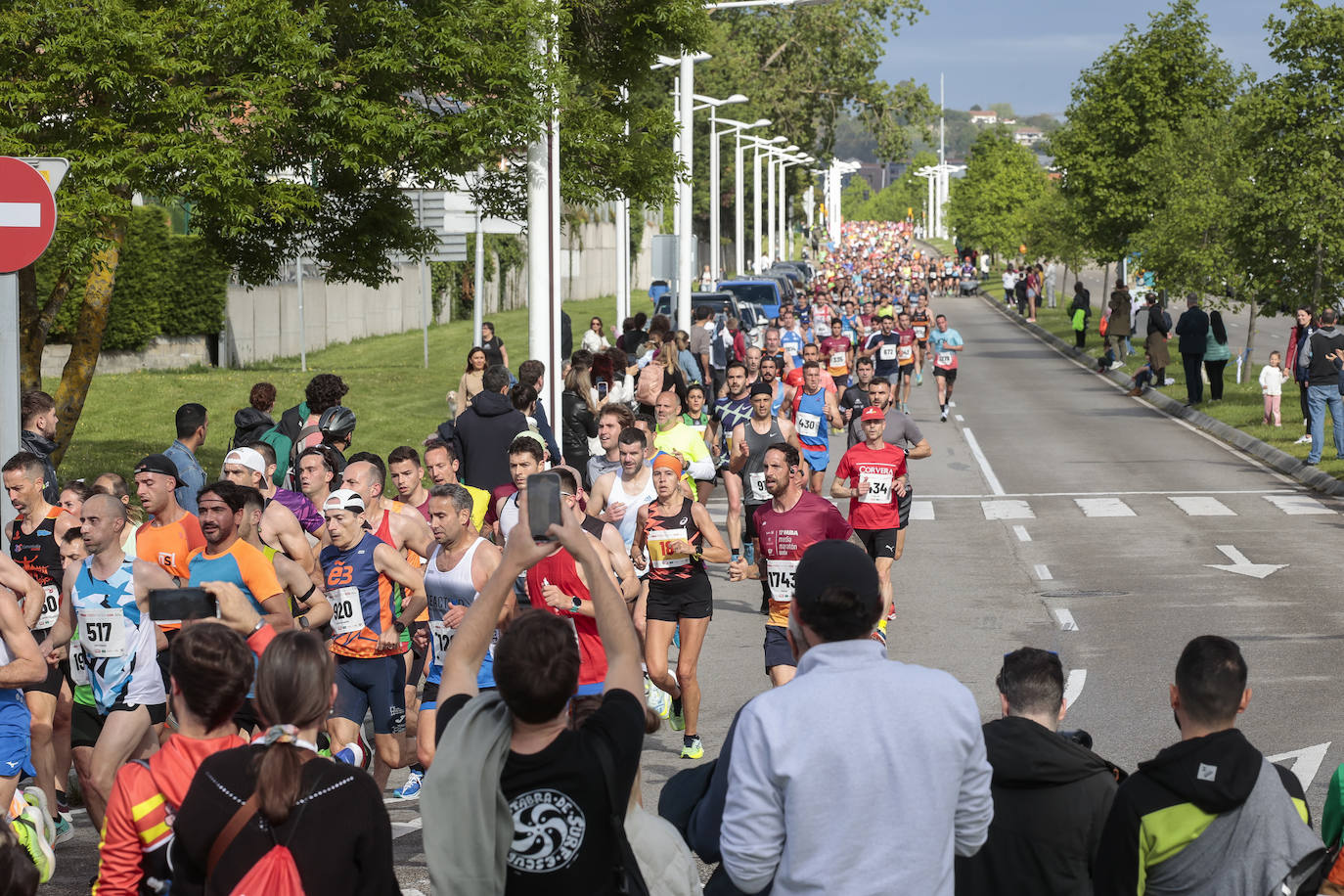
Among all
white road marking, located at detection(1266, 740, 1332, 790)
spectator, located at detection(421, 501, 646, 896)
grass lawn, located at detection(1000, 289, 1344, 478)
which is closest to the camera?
spectator, located at detection(421, 501, 646, 896)

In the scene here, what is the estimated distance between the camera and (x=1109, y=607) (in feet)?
46.2

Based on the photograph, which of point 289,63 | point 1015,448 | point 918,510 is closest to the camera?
point 289,63

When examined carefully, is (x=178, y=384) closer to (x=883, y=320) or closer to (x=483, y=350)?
(x=883, y=320)

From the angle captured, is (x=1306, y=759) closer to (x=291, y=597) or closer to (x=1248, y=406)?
(x=291, y=597)

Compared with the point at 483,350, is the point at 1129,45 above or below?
above

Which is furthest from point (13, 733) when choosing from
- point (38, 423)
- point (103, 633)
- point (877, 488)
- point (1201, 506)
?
point (1201, 506)

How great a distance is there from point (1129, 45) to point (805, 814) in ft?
141

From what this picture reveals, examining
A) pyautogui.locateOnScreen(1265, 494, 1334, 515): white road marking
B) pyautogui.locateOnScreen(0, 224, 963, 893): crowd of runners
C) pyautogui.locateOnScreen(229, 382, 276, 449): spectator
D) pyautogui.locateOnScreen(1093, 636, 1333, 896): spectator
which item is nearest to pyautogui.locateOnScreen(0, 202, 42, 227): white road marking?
pyautogui.locateOnScreen(0, 224, 963, 893): crowd of runners

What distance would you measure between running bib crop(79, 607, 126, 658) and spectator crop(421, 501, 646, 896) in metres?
3.80

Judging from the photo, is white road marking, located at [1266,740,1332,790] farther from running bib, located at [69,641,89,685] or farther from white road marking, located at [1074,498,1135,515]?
white road marking, located at [1074,498,1135,515]

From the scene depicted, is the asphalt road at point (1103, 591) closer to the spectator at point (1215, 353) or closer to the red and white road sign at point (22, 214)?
the red and white road sign at point (22, 214)

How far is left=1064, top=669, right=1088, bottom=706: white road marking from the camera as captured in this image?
1085cm

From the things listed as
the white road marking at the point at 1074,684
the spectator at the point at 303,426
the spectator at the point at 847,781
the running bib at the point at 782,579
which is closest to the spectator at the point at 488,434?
the spectator at the point at 303,426

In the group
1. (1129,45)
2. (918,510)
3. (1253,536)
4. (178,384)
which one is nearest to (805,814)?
(1253,536)
